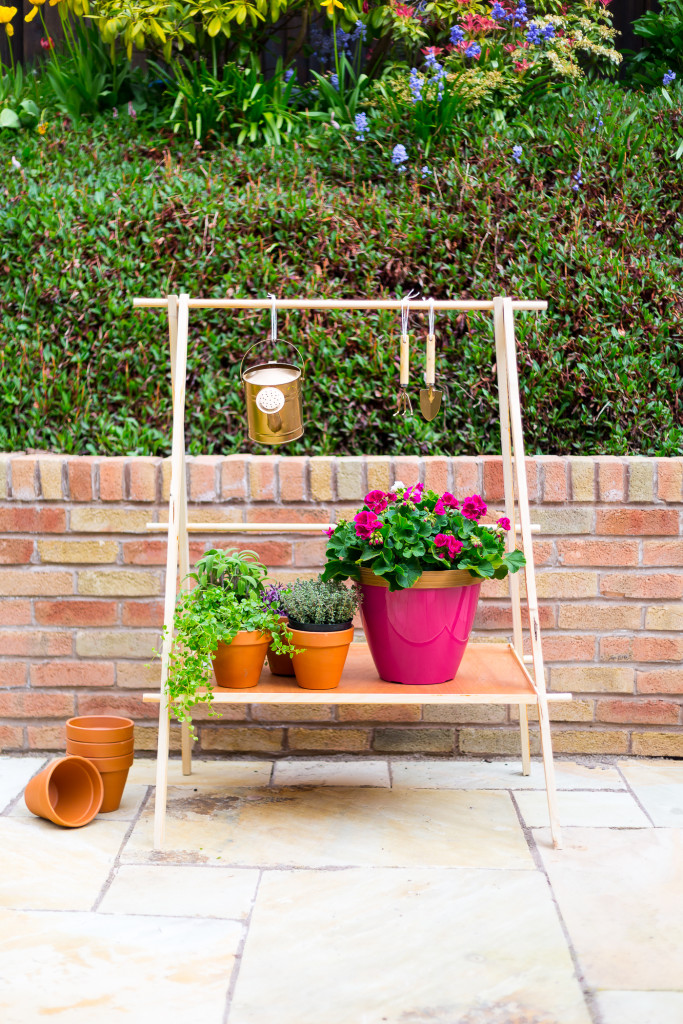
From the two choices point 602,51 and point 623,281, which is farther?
point 602,51

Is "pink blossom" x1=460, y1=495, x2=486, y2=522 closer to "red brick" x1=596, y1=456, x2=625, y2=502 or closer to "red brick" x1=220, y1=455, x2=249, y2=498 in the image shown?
"red brick" x1=596, y1=456, x2=625, y2=502

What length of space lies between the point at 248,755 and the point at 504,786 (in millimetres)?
814

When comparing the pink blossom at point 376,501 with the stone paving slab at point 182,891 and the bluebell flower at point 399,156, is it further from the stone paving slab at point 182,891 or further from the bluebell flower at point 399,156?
the bluebell flower at point 399,156

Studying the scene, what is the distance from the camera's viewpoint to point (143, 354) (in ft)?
10.4

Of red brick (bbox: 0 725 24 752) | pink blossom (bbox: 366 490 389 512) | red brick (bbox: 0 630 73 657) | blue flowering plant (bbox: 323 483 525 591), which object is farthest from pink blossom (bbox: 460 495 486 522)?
red brick (bbox: 0 725 24 752)

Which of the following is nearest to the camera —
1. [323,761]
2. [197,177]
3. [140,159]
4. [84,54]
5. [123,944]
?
[123,944]

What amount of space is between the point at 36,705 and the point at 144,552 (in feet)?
1.99

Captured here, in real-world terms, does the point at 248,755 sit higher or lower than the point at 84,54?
lower

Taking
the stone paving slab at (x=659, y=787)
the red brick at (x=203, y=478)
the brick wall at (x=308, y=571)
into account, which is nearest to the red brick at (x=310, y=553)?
the brick wall at (x=308, y=571)

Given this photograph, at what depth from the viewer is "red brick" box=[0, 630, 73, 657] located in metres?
2.95

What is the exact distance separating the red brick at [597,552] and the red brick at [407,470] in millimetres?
351

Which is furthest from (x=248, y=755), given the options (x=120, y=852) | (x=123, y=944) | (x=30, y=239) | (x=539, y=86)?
(x=539, y=86)

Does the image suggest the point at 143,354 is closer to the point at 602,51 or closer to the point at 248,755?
the point at 248,755

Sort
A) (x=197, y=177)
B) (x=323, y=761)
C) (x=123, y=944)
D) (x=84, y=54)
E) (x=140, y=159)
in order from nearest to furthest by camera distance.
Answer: (x=123, y=944)
(x=323, y=761)
(x=197, y=177)
(x=140, y=159)
(x=84, y=54)
